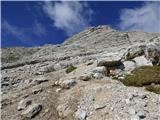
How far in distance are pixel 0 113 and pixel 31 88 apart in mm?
4879

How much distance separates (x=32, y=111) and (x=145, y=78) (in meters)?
9.25

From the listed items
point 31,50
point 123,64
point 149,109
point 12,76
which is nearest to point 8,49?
point 31,50

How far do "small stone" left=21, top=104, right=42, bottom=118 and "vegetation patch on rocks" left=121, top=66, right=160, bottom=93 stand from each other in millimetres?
6867

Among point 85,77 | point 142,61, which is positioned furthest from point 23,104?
point 142,61

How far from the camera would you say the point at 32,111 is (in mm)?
27469

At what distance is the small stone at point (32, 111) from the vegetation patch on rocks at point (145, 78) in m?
6.87

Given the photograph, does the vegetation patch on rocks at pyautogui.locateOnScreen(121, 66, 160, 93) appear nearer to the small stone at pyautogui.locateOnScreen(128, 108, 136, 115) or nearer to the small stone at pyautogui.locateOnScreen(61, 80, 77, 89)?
the small stone at pyautogui.locateOnScreen(61, 80, 77, 89)

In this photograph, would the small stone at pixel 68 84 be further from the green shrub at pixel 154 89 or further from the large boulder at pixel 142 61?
the large boulder at pixel 142 61

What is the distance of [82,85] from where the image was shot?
29.5 meters

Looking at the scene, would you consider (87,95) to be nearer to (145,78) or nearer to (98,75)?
(98,75)

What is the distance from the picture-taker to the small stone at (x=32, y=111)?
89.4ft

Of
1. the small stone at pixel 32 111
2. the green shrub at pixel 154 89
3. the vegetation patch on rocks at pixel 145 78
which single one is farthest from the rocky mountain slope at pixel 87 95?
the vegetation patch on rocks at pixel 145 78

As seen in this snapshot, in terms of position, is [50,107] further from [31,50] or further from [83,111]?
[31,50]

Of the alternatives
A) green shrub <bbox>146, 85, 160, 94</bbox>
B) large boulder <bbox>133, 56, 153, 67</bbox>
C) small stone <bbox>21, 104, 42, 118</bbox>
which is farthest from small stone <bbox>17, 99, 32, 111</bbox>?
large boulder <bbox>133, 56, 153, 67</bbox>
